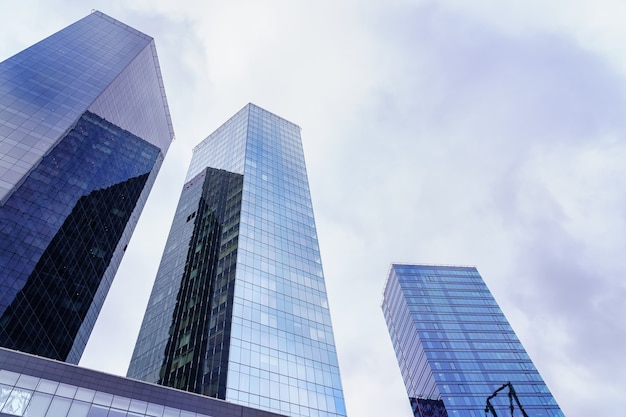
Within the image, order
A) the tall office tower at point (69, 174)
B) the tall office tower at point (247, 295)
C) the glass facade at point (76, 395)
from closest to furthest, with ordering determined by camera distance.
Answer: the glass facade at point (76, 395)
the tall office tower at point (247, 295)
the tall office tower at point (69, 174)

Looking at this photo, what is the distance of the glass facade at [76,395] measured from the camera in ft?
121

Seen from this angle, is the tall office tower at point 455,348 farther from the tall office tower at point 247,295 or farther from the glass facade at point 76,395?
the glass facade at point 76,395

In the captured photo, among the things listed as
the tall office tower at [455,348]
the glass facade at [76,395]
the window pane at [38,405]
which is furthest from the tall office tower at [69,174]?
the tall office tower at [455,348]

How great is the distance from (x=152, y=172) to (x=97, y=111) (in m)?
33.8

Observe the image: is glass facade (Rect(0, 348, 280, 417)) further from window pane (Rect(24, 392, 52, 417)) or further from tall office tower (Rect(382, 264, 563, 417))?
tall office tower (Rect(382, 264, 563, 417))

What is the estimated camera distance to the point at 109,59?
373ft

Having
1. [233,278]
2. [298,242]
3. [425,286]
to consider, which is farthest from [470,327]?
[233,278]

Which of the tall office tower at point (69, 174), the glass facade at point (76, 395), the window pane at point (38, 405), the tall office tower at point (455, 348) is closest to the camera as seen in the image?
the window pane at point (38, 405)

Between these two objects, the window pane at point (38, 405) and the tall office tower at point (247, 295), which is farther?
the tall office tower at point (247, 295)

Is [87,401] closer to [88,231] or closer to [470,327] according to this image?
[88,231]

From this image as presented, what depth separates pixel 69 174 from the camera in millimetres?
88438

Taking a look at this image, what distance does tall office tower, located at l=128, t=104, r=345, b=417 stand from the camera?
230 feet

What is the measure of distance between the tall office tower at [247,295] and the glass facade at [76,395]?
2093 cm

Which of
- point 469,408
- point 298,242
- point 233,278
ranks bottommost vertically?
point 469,408
